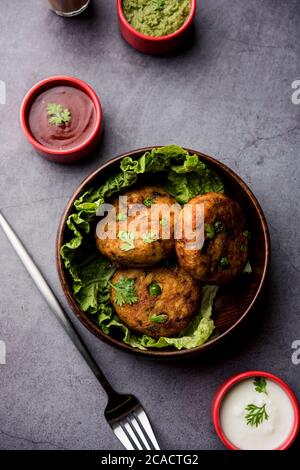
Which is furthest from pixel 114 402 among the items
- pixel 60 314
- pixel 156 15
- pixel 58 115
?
pixel 156 15

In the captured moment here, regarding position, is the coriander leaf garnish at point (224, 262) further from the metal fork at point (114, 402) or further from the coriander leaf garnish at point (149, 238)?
the metal fork at point (114, 402)

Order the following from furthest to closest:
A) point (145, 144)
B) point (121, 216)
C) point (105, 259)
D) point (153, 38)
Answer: point (145, 144), point (153, 38), point (105, 259), point (121, 216)

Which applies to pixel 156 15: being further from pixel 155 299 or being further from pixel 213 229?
pixel 155 299

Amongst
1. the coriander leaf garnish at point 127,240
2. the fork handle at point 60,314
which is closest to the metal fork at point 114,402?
the fork handle at point 60,314

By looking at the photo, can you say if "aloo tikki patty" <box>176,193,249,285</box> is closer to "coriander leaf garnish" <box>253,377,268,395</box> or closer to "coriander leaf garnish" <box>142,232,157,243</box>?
"coriander leaf garnish" <box>142,232,157,243</box>

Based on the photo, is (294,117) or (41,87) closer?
(41,87)
